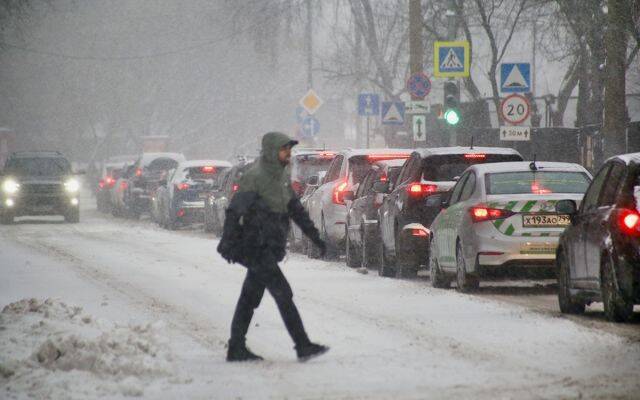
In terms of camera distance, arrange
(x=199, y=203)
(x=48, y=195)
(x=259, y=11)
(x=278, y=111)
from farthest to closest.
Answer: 1. (x=278, y=111)
2. (x=259, y=11)
3. (x=48, y=195)
4. (x=199, y=203)

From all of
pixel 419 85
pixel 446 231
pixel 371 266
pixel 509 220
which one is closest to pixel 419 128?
pixel 419 85

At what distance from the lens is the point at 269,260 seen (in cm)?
1074

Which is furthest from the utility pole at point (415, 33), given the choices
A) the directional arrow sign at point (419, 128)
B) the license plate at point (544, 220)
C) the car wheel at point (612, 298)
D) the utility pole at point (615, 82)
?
the car wheel at point (612, 298)

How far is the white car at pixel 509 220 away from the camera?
1636cm

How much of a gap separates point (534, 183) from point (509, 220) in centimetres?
70

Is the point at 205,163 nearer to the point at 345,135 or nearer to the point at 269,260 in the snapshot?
the point at 269,260

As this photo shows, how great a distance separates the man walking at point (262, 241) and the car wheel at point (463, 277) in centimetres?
626

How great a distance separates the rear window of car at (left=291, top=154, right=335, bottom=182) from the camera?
29375 millimetres

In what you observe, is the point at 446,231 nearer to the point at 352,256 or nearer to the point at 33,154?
the point at 352,256

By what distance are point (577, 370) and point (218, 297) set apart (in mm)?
7232

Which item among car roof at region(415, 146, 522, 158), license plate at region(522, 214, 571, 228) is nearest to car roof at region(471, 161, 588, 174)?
license plate at region(522, 214, 571, 228)

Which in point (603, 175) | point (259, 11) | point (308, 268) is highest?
point (259, 11)

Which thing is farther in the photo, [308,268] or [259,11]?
[259,11]

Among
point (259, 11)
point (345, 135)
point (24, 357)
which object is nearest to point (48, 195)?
point (259, 11)
